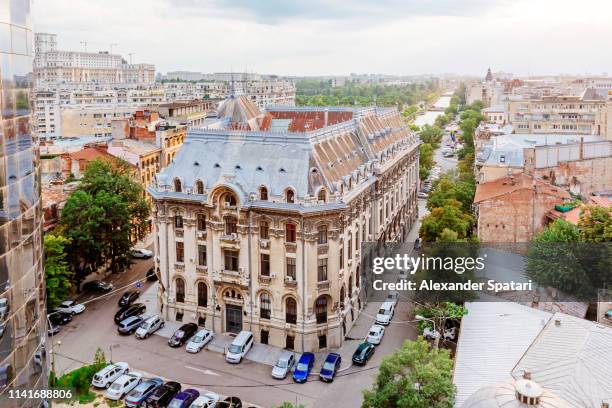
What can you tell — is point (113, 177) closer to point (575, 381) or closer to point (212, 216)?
point (212, 216)

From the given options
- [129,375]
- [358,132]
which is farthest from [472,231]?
[129,375]

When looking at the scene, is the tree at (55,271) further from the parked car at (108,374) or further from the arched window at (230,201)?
the arched window at (230,201)

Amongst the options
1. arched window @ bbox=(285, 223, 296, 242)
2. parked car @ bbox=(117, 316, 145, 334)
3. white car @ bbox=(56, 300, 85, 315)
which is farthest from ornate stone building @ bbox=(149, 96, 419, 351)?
white car @ bbox=(56, 300, 85, 315)

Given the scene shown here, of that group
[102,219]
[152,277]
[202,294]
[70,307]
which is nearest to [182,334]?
[202,294]

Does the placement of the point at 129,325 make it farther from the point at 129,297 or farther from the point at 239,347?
the point at 239,347

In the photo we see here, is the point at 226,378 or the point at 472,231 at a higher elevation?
the point at 472,231

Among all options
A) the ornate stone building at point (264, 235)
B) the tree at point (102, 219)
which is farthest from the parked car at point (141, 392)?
the tree at point (102, 219)
